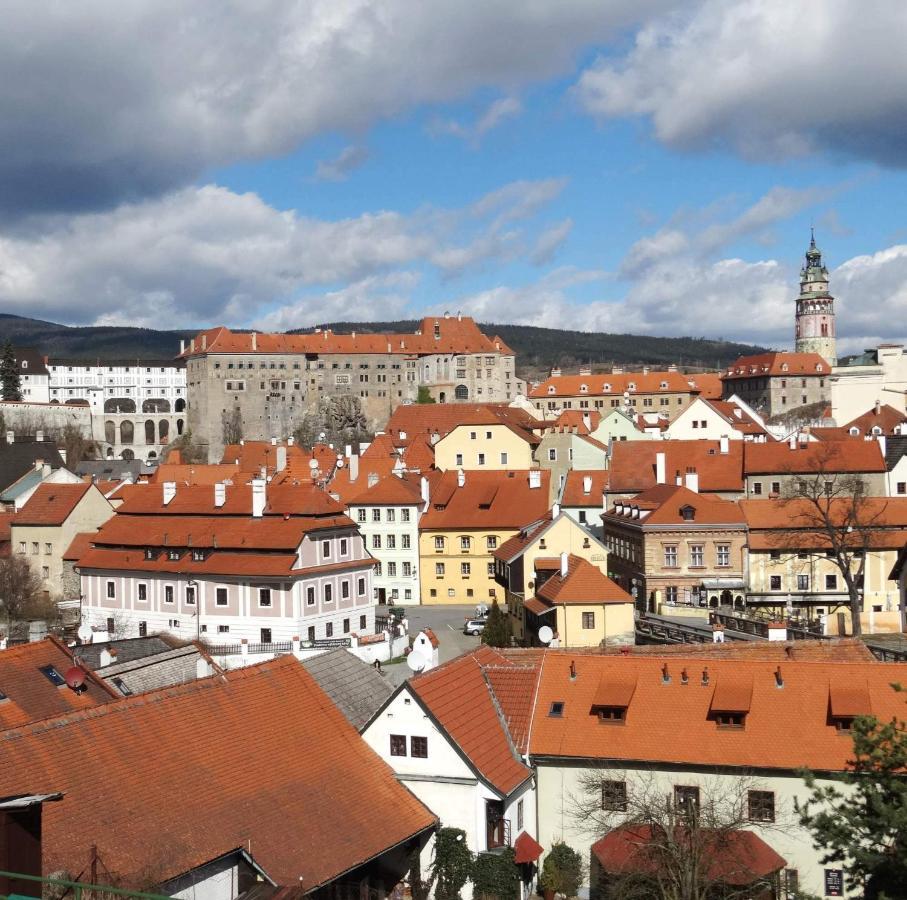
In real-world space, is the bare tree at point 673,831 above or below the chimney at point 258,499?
below

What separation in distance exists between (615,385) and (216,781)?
123 metres

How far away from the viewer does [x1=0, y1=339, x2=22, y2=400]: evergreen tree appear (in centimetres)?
14550

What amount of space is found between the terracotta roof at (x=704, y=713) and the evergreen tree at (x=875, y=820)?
240 inches

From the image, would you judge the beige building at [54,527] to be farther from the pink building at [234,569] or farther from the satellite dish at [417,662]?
the satellite dish at [417,662]

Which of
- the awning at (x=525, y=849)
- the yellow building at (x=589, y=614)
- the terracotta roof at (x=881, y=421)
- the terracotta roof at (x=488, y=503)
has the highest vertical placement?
the terracotta roof at (x=881, y=421)

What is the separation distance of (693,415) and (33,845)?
241 ft

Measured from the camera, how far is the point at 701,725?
22.8m

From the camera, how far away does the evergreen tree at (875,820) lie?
549 inches

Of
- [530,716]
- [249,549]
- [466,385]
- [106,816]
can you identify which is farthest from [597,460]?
[466,385]

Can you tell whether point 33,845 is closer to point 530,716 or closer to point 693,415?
point 530,716

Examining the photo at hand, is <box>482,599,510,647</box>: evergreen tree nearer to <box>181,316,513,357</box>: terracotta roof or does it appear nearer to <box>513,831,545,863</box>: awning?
<box>513,831,545,863</box>: awning

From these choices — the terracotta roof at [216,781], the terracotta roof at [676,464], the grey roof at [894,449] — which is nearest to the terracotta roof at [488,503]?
the terracotta roof at [676,464]

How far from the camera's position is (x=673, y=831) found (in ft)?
63.0

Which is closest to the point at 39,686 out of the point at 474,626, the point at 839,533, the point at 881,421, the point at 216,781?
the point at 216,781
